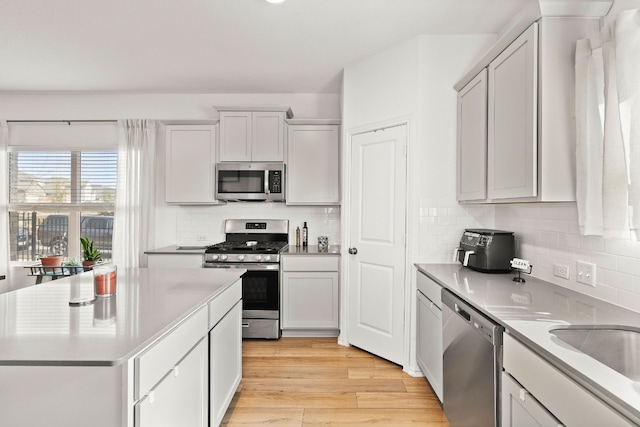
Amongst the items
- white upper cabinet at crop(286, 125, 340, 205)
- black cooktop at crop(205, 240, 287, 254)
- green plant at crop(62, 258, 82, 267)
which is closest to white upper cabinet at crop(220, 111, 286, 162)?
white upper cabinet at crop(286, 125, 340, 205)

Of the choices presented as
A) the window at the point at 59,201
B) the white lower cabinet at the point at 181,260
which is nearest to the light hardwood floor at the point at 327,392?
the white lower cabinet at the point at 181,260

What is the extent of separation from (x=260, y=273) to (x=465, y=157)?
2247 millimetres

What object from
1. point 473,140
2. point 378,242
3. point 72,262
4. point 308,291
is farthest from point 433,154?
point 72,262

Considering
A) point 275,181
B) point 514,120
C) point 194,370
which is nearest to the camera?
point 194,370

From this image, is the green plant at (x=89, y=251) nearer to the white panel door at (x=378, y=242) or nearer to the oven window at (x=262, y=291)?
the oven window at (x=262, y=291)

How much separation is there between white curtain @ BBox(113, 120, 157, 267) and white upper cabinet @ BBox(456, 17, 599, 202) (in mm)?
3707

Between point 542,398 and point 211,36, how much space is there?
10.3 ft

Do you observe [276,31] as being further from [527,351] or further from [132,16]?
[527,351]

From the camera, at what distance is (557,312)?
161cm

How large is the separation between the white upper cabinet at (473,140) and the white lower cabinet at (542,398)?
1.27 meters

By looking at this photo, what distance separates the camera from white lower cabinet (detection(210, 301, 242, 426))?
195cm

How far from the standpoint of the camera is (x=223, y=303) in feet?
7.04

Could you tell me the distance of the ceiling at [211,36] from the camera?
8.33 ft

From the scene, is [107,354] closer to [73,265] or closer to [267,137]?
[267,137]
